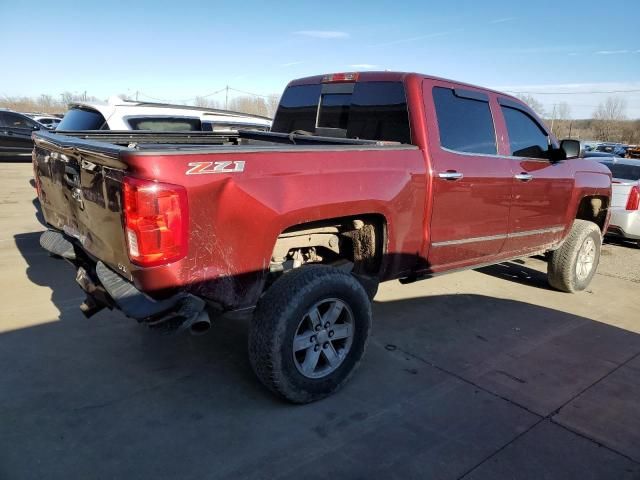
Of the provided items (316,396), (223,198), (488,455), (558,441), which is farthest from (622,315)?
(223,198)

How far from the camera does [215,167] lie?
2615mm

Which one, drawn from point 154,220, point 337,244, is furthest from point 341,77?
point 154,220

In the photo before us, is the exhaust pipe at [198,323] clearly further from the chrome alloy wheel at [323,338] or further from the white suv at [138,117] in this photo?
the white suv at [138,117]

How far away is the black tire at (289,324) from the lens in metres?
2.91

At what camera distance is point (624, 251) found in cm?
830

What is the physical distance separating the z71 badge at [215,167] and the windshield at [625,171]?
294 inches

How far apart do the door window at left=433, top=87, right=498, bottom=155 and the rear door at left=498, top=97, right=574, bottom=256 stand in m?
0.28

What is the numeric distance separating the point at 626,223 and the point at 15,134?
49.2ft

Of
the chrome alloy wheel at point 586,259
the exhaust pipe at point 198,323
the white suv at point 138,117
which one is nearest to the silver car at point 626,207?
the chrome alloy wheel at point 586,259

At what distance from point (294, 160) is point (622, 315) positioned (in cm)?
401

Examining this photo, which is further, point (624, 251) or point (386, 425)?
point (624, 251)

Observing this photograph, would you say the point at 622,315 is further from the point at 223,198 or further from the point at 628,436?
the point at 223,198

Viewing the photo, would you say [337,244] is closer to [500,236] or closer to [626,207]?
[500,236]

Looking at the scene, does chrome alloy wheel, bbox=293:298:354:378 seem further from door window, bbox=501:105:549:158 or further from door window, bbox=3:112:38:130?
door window, bbox=3:112:38:130
